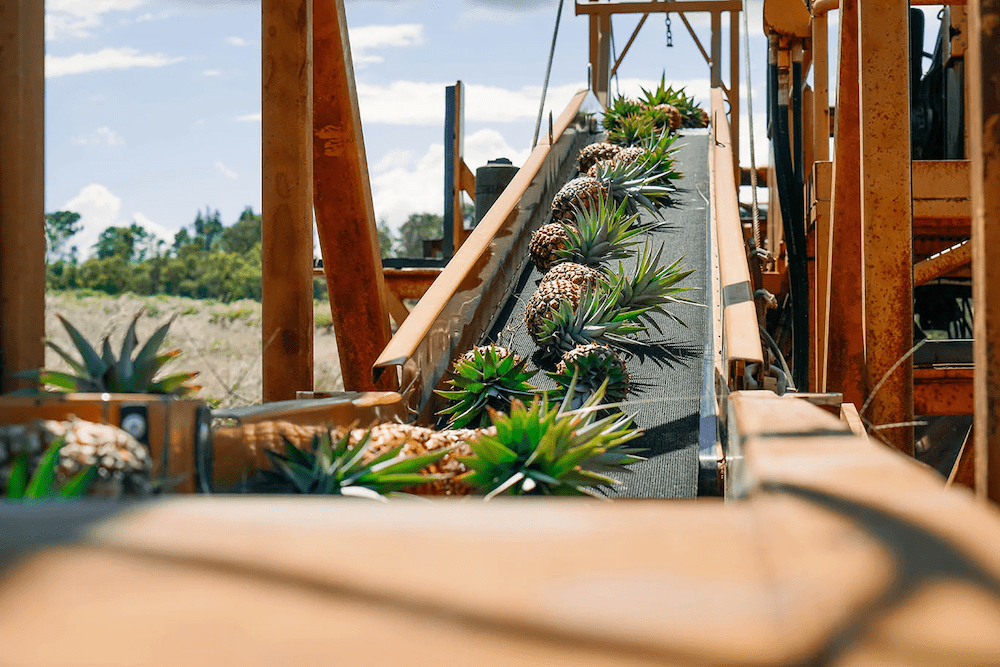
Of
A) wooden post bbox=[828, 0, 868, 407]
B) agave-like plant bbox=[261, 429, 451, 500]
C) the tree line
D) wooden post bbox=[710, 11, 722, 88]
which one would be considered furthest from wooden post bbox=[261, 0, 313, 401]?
the tree line

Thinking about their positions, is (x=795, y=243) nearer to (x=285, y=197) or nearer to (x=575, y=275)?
(x=575, y=275)

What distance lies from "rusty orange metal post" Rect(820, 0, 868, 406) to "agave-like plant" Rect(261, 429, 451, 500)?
78.6 inches

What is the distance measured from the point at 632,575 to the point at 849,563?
188mm

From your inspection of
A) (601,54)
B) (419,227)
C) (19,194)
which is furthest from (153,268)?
(19,194)

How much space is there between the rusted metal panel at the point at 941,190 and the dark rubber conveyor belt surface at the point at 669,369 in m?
1.16

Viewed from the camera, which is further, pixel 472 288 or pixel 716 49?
pixel 716 49

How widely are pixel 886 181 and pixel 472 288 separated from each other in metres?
1.86

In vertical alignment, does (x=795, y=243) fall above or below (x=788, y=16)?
below

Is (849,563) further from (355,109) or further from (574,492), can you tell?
(355,109)

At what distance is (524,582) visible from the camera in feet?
2.65

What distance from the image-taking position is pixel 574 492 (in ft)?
6.75

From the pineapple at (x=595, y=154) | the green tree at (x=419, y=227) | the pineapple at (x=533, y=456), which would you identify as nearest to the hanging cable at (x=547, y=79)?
the pineapple at (x=595, y=154)

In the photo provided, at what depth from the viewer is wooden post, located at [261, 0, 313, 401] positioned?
297cm

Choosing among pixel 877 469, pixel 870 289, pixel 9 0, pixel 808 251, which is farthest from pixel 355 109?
Result: pixel 808 251
